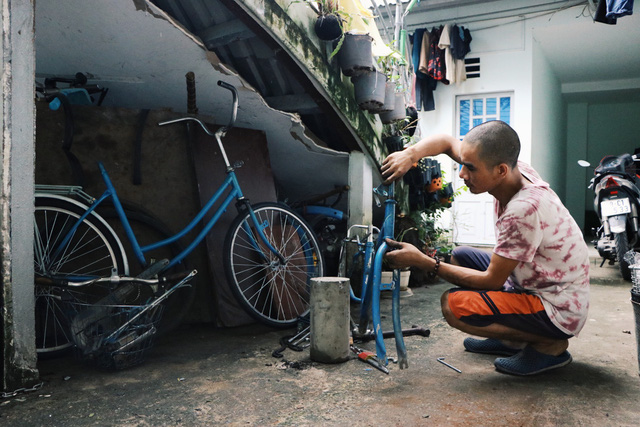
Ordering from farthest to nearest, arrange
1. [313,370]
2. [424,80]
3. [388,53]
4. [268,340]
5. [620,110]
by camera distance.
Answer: [620,110], [424,80], [388,53], [268,340], [313,370]

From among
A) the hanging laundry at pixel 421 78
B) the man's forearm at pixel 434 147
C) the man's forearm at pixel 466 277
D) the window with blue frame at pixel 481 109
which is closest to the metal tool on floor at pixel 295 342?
the man's forearm at pixel 466 277

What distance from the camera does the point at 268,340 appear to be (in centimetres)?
339

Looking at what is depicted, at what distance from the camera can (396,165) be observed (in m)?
2.81

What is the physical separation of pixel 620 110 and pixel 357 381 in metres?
16.5

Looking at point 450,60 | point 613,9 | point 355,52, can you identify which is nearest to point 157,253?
point 355,52

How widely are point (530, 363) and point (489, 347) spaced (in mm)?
415

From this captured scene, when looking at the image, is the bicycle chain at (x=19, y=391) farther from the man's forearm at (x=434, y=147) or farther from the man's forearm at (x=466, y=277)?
the man's forearm at (x=434, y=147)

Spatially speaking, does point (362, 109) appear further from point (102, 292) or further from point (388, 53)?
point (102, 292)

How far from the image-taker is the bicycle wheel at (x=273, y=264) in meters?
3.56

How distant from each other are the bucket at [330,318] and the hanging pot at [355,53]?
6.55 feet

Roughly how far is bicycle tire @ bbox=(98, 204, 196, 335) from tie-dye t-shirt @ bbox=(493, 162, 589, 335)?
85.6 inches

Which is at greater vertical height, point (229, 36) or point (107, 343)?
point (229, 36)

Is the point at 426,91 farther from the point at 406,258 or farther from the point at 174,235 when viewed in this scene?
the point at 406,258

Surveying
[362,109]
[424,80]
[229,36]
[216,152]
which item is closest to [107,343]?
[216,152]
